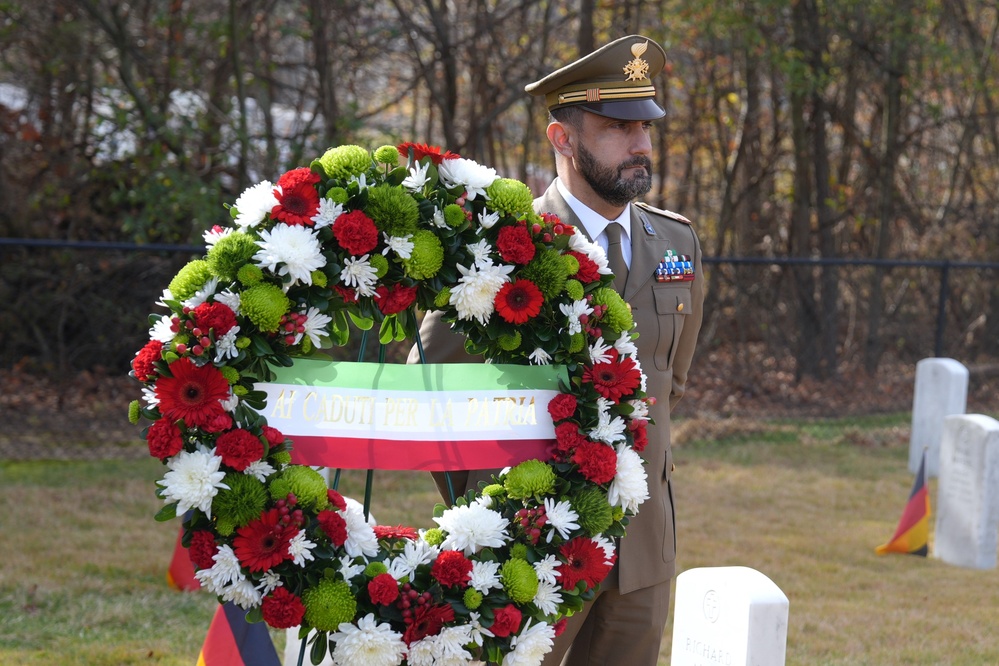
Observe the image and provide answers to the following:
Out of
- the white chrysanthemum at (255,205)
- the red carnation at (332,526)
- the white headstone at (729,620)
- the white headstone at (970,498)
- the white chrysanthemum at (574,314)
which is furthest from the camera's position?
the white headstone at (970,498)

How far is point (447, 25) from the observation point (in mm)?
9516

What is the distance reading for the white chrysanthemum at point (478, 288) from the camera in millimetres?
2529

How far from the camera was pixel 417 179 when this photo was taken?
8.36 feet

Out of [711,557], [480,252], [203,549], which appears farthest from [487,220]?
[711,557]

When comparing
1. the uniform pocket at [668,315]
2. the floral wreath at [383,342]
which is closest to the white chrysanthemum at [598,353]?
the floral wreath at [383,342]

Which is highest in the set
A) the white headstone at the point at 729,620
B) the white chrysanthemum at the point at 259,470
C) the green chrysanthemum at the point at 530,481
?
the white chrysanthemum at the point at 259,470

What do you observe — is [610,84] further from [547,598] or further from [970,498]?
[970,498]

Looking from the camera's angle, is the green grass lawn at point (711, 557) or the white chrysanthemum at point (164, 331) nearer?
the white chrysanthemum at point (164, 331)

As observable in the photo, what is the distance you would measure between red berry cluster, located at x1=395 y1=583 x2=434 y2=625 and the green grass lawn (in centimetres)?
220

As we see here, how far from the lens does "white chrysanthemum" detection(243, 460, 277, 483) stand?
7.66 feet

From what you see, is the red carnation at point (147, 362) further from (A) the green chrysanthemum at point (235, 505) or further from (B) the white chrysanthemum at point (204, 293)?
(A) the green chrysanthemum at point (235, 505)

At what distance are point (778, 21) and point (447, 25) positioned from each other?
3.50m

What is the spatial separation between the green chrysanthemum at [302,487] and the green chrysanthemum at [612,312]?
0.76 metres

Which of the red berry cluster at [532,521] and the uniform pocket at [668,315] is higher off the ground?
the uniform pocket at [668,315]
